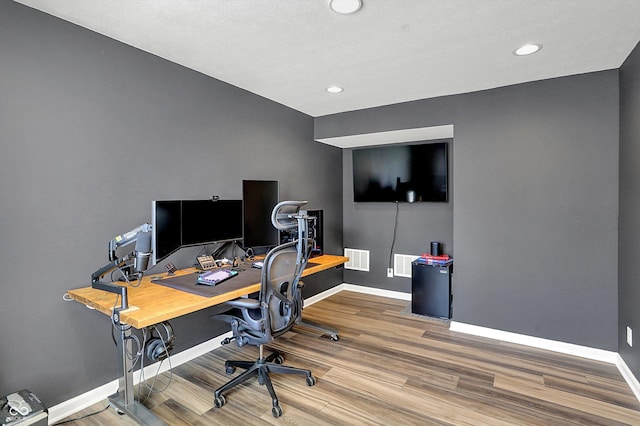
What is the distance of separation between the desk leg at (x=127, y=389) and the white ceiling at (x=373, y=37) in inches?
77.6

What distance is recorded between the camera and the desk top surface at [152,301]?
1.71m

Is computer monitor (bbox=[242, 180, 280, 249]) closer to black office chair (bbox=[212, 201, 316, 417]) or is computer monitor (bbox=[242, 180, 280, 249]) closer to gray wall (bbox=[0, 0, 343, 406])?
gray wall (bbox=[0, 0, 343, 406])

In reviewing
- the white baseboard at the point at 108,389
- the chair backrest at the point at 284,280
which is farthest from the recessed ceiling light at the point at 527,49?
the white baseboard at the point at 108,389

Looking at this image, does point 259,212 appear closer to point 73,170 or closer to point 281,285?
point 281,285

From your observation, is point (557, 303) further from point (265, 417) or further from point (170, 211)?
point (170, 211)

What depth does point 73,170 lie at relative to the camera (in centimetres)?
214

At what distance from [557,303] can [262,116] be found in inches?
137

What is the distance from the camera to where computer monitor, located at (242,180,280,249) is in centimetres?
313

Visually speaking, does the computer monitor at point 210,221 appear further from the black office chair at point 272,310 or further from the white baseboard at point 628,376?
the white baseboard at point 628,376

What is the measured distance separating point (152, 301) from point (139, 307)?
0.11m

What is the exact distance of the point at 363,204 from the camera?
4.92 metres

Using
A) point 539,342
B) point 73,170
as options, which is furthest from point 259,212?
point 539,342

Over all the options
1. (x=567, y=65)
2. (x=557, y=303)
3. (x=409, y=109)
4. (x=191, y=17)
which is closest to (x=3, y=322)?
(x=191, y=17)

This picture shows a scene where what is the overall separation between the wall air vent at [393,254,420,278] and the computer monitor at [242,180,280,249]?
2026mm
